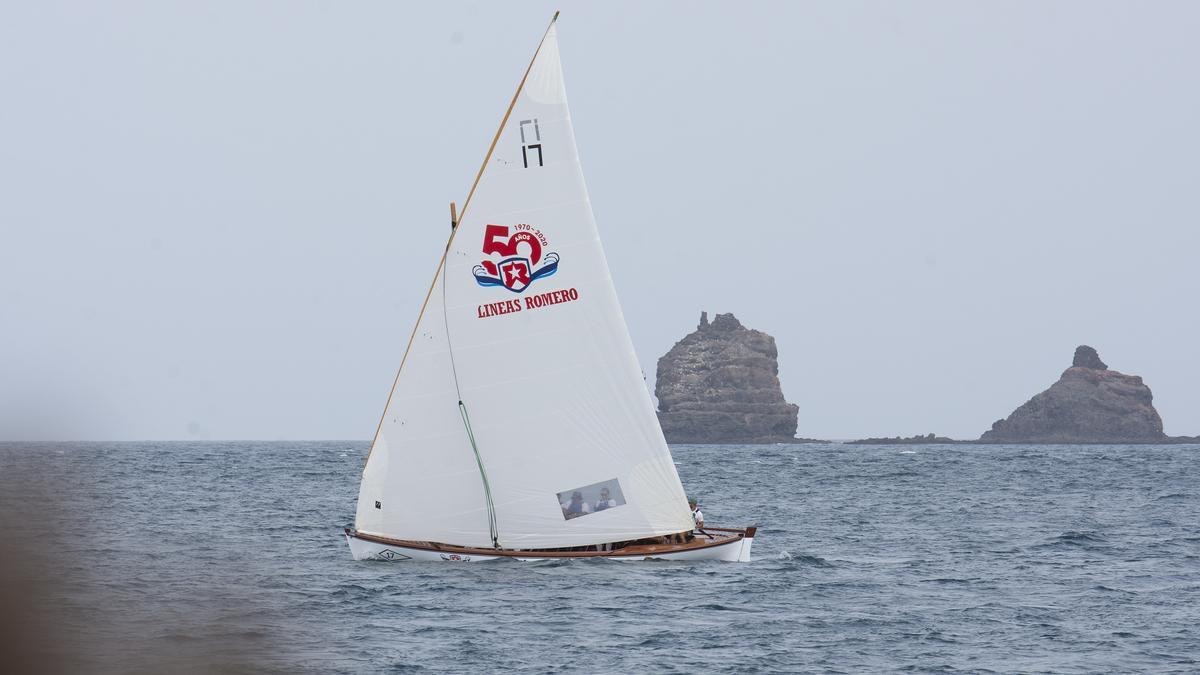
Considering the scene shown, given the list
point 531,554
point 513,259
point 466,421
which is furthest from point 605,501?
point 513,259

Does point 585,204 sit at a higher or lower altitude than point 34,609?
higher

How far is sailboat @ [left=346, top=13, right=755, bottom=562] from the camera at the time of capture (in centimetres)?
3098

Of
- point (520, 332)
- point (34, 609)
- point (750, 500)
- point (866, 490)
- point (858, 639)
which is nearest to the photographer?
point (34, 609)

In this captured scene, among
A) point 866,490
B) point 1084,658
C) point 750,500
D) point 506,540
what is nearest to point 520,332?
point 506,540

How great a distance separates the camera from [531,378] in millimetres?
31266

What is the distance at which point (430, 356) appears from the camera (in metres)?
31.7

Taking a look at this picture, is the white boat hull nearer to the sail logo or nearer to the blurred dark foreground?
the sail logo

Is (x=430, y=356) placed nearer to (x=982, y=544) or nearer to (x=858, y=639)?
(x=858, y=639)

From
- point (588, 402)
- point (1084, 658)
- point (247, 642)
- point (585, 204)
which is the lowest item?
point (1084, 658)

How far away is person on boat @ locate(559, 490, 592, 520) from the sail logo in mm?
5114

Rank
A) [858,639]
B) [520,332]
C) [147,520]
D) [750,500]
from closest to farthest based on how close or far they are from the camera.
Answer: [858,639] < [520,332] < [147,520] < [750,500]

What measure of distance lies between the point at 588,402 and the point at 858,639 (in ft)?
30.9

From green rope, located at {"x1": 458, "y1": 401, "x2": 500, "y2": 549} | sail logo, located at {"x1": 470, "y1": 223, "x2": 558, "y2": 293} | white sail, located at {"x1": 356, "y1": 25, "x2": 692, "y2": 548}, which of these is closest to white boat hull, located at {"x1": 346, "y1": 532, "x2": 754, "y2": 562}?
white sail, located at {"x1": 356, "y1": 25, "x2": 692, "y2": 548}

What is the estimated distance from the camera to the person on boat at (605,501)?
31.4 meters
